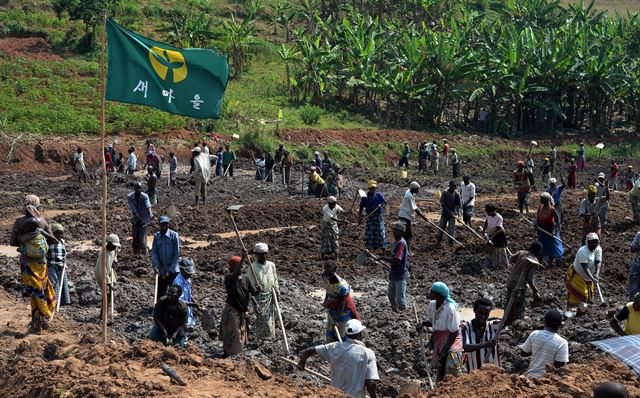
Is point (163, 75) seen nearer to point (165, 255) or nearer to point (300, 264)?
point (165, 255)

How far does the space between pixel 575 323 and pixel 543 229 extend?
472 cm

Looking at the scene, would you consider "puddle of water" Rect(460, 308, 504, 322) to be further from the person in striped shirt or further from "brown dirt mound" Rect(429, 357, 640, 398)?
"brown dirt mound" Rect(429, 357, 640, 398)

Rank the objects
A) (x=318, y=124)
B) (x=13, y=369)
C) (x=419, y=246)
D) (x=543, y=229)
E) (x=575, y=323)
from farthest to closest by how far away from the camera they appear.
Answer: (x=318, y=124)
(x=419, y=246)
(x=543, y=229)
(x=575, y=323)
(x=13, y=369)

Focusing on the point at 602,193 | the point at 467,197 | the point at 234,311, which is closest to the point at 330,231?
the point at 467,197

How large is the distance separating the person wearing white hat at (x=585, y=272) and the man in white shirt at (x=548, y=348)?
178 inches

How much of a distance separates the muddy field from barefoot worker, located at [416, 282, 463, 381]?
49.1 inches

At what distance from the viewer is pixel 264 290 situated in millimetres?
12242

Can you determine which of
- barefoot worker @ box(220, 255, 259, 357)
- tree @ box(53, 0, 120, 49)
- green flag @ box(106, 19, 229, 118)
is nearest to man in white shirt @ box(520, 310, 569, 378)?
barefoot worker @ box(220, 255, 259, 357)

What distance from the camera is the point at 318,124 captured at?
141ft

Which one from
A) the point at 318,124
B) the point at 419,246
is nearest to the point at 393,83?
the point at 318,124

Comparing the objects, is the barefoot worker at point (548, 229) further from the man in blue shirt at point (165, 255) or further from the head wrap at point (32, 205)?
the head wrap at point (32, 205)

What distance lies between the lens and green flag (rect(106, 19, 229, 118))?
37.7 feet

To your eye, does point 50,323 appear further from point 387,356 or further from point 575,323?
point 575,323

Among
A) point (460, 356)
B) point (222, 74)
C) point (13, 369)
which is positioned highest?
point (222, 74)
